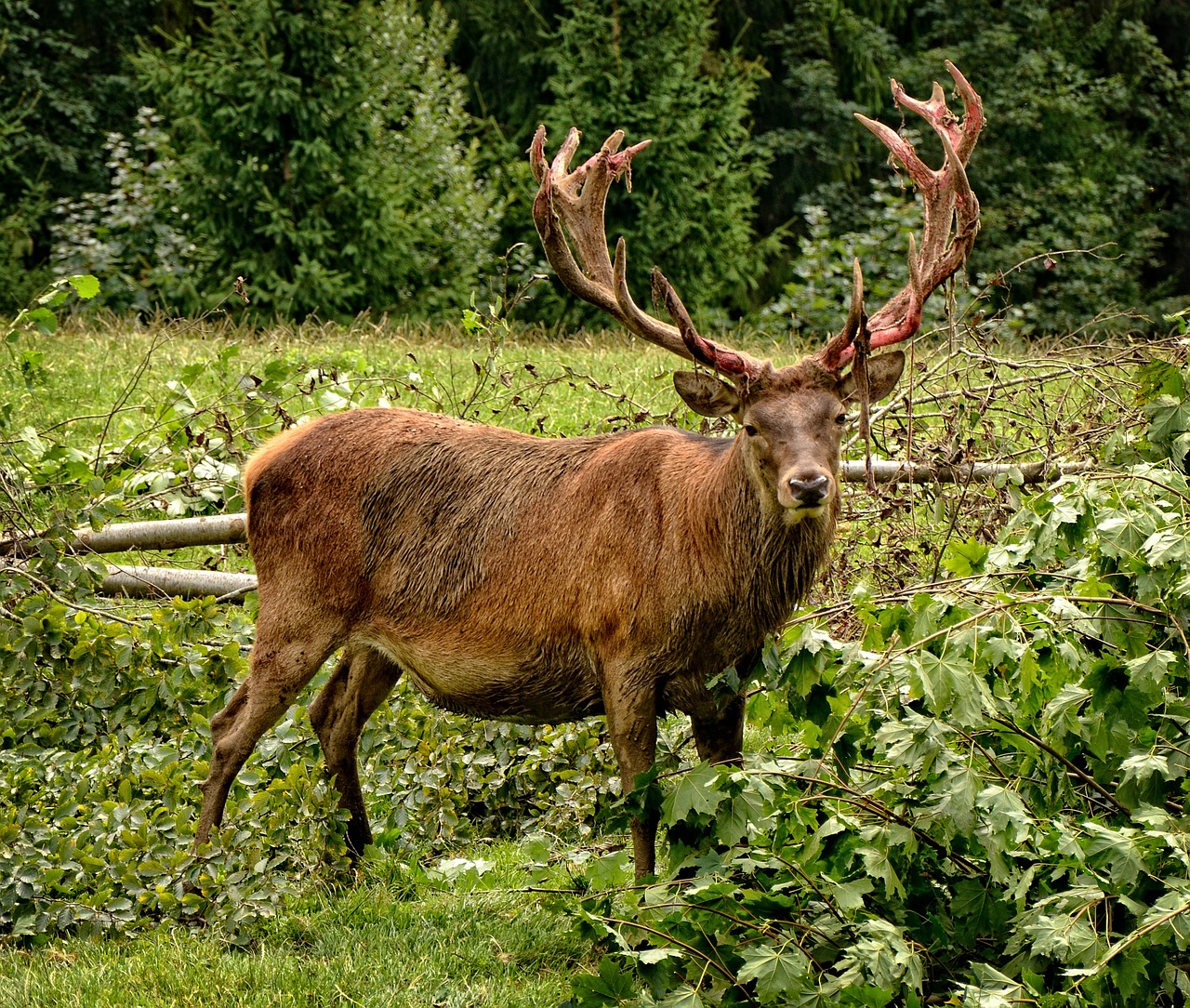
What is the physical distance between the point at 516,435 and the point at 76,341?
327 inches

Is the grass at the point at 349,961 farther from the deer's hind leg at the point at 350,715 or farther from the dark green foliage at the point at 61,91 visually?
the dark green foliage at the point at 61,91

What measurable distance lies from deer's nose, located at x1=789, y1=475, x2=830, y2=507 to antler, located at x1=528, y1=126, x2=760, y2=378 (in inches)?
21.6

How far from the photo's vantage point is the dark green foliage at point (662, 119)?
1912 cm

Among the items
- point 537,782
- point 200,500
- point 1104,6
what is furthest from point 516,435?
point 1104,6

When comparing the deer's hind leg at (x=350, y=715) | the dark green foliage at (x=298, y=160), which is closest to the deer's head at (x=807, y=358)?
the deer's hind leg at (x=350, y=715)

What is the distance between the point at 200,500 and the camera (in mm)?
8508

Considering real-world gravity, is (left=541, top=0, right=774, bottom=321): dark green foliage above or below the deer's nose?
below

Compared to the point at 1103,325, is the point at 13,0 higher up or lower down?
higher up

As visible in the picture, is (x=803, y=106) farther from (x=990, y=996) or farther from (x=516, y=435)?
(x=990, y=996)

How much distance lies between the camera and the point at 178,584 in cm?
788

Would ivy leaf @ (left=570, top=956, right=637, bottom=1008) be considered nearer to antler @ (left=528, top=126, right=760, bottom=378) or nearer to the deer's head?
the deer's head

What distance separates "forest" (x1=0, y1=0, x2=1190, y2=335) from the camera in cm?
1736

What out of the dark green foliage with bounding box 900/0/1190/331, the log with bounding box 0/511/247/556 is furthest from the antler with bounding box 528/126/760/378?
the dark green foliage with bounding box 900/0/1190/331

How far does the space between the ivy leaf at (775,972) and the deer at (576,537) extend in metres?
0.79
